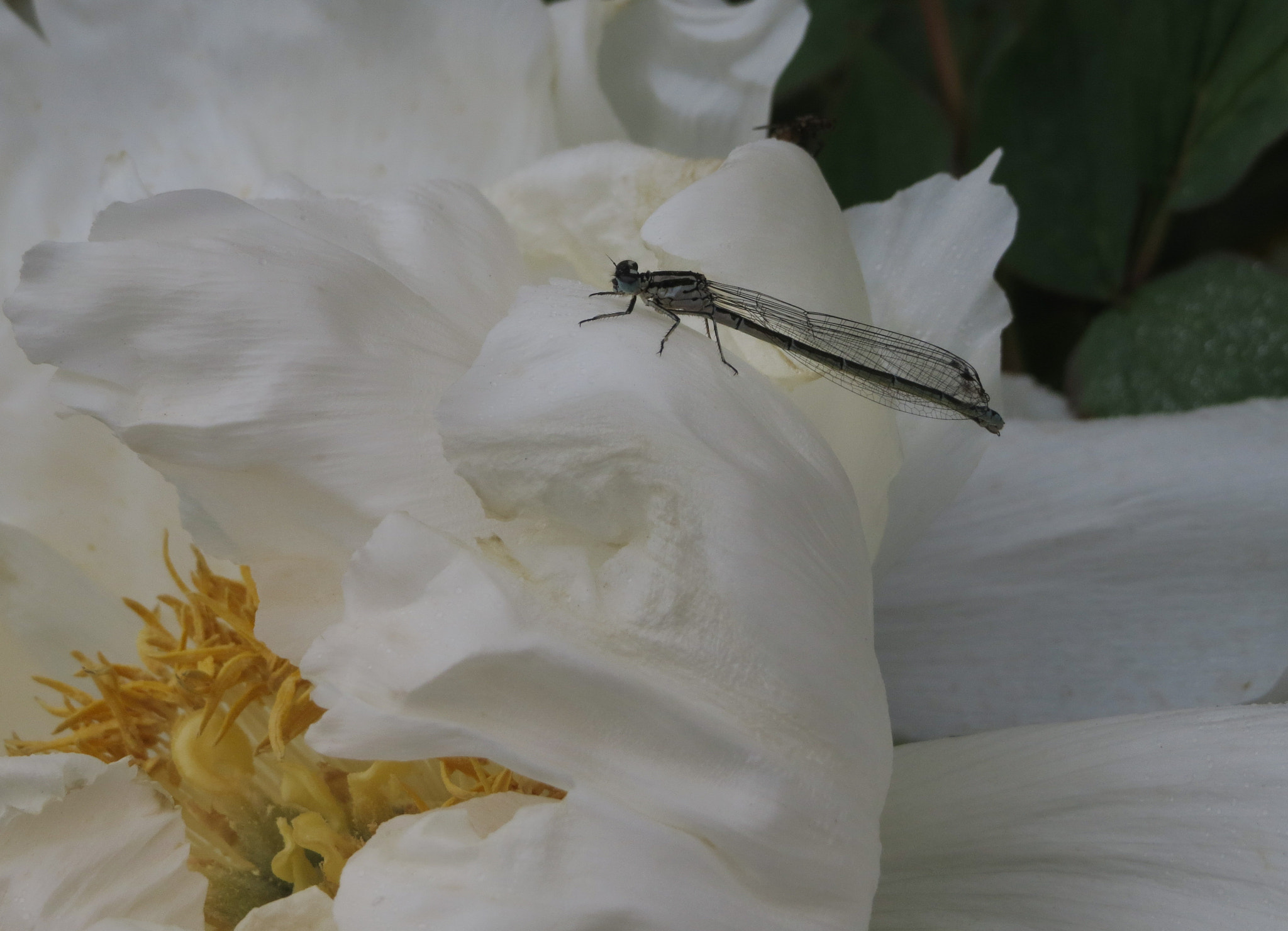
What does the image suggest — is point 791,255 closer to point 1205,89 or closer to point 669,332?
point 669,332

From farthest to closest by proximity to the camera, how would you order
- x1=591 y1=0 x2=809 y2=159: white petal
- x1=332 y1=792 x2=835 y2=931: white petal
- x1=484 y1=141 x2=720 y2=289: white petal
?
x1=591 y1=0 x2=809 y2=159: white petal < x1=484 y1=141 x2=720 y2=289: white petal < x1=332 y1=792 x2=835 y2=931: white petal

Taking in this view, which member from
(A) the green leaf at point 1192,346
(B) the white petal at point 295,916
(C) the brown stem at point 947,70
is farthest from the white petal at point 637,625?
(C) the brown stem at point 947,70

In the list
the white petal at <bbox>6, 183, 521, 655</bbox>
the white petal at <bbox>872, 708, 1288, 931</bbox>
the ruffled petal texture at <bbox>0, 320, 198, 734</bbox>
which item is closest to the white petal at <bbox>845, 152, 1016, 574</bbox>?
the white petal at <bbox>872, 708, 1288, 931</bbox>

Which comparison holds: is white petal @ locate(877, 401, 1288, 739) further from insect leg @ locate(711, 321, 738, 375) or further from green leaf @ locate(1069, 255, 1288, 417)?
insect leg @ locate(711, 321, 738, 375)

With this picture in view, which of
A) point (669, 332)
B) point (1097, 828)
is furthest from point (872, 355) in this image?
point (1097, 828)

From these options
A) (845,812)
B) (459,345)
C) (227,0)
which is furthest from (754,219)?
(227,0)

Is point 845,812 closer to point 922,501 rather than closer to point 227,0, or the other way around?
point 922,501

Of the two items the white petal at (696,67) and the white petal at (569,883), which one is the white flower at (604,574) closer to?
the white petal at (569,883)
